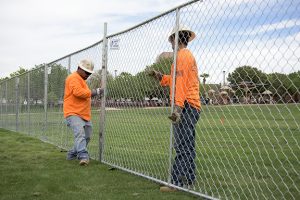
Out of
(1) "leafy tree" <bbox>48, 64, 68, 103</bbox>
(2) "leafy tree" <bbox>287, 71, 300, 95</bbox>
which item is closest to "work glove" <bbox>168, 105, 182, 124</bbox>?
(2) "leafy tree" <bbox>287, 71, 300, 95</bbox>

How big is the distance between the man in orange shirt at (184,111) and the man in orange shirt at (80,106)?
2348 millimetres

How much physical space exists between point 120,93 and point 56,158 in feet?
5.78

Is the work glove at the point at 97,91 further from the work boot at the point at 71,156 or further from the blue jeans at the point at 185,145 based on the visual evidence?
the blue jeans at the point at 185,145

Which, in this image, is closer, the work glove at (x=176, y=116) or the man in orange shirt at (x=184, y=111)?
the work glove at (x=176, y=116)

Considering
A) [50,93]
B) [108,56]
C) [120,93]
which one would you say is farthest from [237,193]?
[50,93]

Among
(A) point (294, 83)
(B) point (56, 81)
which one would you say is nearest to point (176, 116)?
(A) point (294, 83)

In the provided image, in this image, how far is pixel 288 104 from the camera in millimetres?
3414

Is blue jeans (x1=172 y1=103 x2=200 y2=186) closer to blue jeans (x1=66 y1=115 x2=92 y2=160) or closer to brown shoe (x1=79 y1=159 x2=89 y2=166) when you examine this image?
brown shoe (x1=79 y1=159 x2=89 y2=166)

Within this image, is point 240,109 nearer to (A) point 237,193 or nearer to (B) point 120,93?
(A) point 237,193

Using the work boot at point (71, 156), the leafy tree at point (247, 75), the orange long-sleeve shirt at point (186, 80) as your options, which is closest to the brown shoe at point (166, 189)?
the orange long-sleeve shirt at point (186, 80)

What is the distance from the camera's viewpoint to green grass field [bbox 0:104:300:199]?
4.49 m

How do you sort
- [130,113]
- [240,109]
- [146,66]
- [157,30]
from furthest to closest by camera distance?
1. [130,113]
2. [146,66]
3. [157,30]
4. [240,109]

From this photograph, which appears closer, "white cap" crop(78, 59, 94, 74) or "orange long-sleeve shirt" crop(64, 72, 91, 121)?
"orange long-sleeve shirt" crop(64, 72, 91, 121)

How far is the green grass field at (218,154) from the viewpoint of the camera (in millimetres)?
4495
